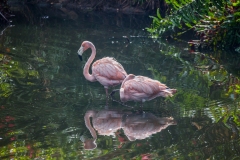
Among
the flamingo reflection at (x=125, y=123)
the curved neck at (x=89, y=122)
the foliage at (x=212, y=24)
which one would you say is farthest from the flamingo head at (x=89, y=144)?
the foliage at (x=212, y=24)

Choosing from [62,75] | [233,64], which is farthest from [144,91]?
[233,64]

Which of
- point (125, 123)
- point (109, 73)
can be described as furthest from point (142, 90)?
point (109, 73)

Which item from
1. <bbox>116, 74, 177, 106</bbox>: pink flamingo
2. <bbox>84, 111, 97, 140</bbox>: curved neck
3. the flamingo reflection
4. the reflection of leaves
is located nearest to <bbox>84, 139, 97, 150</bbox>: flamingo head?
the flamingo reflection

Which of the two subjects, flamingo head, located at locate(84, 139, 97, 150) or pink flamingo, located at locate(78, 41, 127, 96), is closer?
flamingo head, located at locate(84, 139, 97, 150)

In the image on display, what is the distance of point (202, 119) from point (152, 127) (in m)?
0.81

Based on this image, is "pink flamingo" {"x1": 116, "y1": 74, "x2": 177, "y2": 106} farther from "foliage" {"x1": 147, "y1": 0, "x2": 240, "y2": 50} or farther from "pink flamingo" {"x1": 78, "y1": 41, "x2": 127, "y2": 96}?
"foliage" {"x1": 147, "y1": 0, "x2": 240, "y2": 50}

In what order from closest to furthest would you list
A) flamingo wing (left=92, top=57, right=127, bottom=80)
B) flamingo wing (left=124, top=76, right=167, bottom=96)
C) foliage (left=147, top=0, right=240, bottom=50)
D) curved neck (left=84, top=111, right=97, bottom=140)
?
curved neck (left=84, top=111, right=97, bottom=140), flamingo wing (left=124, top=76, right=167, bottom=96), flamingo wing (left=92, top=57, right=127, bottom=80), foliage (left=147, top=0, right=240, bottom=50)

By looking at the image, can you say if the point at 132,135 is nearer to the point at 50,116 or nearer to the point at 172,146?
the point at 172,146

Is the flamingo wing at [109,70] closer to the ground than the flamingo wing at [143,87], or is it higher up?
higher up

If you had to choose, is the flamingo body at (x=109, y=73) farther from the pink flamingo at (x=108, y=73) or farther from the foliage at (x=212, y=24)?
the foliage at (x=212, y=24)

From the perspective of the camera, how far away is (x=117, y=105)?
7680 millimetres

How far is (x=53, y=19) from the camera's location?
1875 cm

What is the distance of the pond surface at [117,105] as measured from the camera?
5656 mm

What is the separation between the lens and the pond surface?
566 cm
